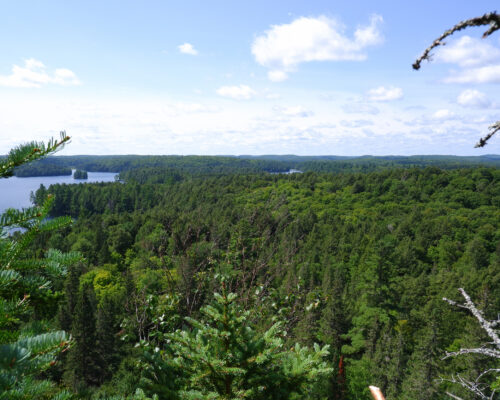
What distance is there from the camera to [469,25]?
66.4 inches

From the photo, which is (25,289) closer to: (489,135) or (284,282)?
(489,135)

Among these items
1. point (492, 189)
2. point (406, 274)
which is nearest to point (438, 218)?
point (406, 274)

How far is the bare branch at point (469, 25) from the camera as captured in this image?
162 centimetres

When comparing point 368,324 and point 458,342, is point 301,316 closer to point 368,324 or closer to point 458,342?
point 368,324

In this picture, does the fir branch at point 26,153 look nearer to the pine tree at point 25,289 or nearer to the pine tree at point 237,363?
the pine tree at point 25,289

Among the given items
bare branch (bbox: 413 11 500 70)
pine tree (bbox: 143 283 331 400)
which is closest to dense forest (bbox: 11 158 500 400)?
pine tree (bbox: 143 283 331 400)

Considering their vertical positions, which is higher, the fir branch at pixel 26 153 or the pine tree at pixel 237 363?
the fir branch at pixel 26 153

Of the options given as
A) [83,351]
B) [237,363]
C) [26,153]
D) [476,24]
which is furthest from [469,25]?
[83,351]

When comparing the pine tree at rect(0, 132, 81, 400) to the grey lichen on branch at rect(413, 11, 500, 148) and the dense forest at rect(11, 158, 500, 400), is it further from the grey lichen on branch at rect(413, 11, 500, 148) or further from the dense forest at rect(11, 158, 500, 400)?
the grey lichen on branch at rect(413, 11, 500, 148)

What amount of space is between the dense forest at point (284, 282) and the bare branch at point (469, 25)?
2.16 metres

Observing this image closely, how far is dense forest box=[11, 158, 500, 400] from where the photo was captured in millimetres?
3600

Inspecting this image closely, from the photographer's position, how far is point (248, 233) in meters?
4.90

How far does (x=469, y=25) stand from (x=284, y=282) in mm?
7246

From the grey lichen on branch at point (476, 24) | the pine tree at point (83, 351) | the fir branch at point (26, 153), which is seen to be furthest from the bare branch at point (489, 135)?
the pine tree at point (83, 351)
